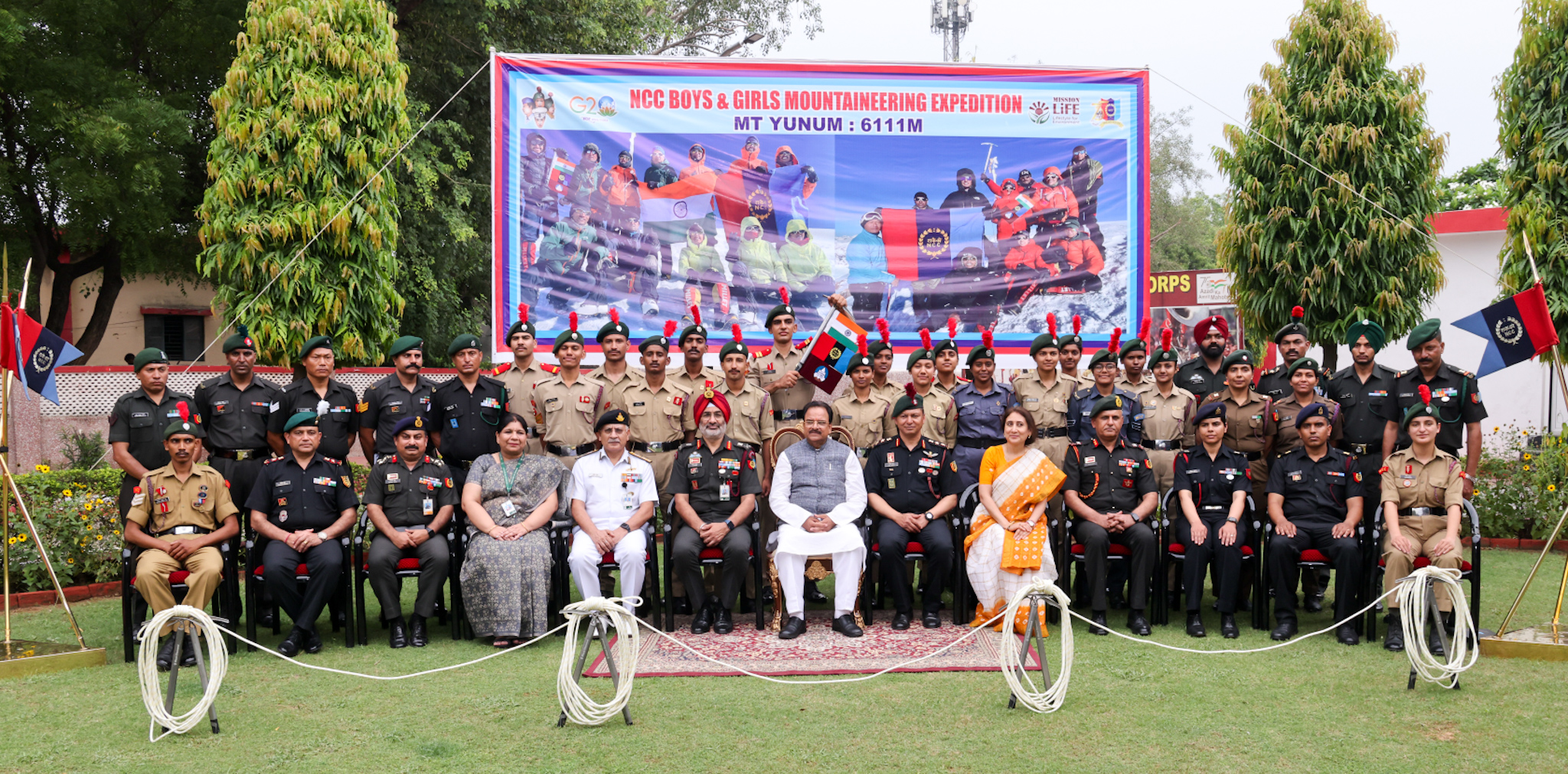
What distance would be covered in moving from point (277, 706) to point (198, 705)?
16.8 inches

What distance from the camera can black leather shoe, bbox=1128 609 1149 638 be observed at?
588 centimetres

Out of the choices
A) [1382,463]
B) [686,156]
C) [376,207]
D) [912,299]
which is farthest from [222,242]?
[1382,463]

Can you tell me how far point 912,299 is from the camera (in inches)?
346

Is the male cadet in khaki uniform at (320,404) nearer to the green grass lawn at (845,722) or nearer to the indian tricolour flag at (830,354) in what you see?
the green grass lawn at (845,722)

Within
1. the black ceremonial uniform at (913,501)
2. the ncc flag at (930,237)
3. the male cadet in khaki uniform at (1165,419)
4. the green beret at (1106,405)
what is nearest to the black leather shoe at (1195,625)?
the male cadet in khaki uniform at (1165,419)

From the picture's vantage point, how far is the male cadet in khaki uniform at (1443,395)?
6.12 metres

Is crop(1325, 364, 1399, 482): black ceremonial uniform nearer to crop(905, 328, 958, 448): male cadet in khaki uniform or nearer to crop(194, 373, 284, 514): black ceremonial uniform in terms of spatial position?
crop(905, 328, 958, 448): male cadet in khaki uniform

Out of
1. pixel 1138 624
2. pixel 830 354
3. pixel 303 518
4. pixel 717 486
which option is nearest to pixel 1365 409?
pixel 1138 624

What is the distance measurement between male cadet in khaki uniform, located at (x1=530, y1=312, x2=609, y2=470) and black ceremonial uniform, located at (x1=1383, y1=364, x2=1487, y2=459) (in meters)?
4.50

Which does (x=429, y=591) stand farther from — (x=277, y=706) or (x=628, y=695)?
(x=628, y=695)

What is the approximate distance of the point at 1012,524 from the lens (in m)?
5.95

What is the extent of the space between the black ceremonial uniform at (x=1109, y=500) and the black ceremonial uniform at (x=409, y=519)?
339 centimetres

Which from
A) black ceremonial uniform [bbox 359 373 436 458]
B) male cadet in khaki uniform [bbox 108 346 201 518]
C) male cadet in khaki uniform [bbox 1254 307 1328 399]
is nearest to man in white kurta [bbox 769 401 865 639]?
black ceremonial uniform [bbox 359 373 436 458]

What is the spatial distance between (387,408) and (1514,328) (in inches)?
238
